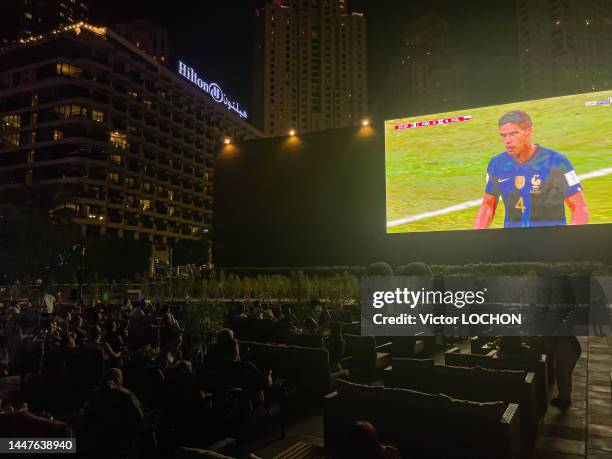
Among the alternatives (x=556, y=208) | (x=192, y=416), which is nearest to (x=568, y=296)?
(x=192, y=416)

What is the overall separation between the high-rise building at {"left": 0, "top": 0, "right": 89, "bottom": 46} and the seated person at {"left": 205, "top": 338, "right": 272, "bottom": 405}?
5037 inches

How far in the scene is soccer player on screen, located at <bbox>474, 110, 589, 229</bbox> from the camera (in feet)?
56.5

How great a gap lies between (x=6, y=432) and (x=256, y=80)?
11872 centimetres

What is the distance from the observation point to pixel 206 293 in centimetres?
1955

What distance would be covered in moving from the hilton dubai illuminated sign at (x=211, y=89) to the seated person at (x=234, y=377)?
76.8m

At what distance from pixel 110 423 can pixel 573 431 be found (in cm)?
457

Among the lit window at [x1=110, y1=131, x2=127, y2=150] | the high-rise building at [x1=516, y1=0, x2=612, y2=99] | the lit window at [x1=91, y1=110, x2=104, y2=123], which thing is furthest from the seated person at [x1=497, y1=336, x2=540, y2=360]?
the high-rise building at [x1=516, y1=0, x2=612, y2=99]

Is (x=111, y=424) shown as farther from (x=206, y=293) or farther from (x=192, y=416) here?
(x=206, y=293)

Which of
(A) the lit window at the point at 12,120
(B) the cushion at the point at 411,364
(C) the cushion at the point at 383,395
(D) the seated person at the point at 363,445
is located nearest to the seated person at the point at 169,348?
(C) the cushion at the point at 383,395

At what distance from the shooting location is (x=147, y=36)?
325 ft

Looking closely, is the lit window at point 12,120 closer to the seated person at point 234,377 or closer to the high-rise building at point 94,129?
the high-rise building at point 94,129

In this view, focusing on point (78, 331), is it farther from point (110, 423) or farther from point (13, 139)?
point (13, 139)

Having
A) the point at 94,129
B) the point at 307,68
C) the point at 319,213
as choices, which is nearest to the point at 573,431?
the point at 319,213

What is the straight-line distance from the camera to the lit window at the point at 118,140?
60594 millimetres
